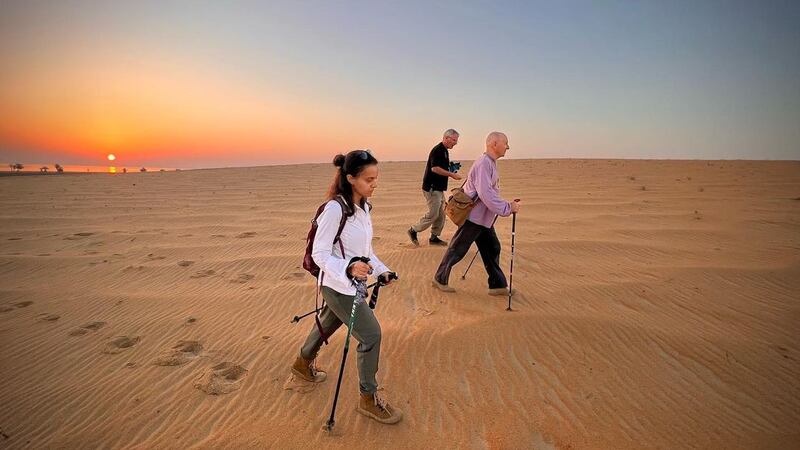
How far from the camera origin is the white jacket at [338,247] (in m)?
2.33

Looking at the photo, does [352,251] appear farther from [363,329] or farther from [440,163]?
[440,163]

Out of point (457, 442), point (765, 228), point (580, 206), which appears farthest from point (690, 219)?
point (457, 442)

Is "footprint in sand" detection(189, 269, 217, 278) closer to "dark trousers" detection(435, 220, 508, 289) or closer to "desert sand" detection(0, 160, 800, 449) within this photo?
"desert sand" detection(0, 160, 800, 449)

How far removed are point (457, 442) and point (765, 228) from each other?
9.67m

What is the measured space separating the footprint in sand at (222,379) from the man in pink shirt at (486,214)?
9.04 feet

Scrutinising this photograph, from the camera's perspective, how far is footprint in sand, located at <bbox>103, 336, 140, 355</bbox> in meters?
3.99

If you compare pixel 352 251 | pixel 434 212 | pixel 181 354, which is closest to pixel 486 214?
pixel 434 212

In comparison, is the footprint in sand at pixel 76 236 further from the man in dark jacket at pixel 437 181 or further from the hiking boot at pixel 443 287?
the hiking boot at pixel 443 287

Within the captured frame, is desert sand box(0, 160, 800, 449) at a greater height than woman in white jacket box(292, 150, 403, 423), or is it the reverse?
woman in white jacket box(292, 150, 403, 423)

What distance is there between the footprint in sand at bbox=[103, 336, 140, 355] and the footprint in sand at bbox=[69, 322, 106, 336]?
51 cm

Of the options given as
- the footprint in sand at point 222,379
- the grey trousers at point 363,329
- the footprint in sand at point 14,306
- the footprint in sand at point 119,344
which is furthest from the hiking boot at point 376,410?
the footprint in sand at point 14,306

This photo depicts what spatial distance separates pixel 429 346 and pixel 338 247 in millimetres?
1883

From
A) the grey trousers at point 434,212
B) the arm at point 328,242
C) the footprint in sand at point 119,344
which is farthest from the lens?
the grey trousers at point 434,212

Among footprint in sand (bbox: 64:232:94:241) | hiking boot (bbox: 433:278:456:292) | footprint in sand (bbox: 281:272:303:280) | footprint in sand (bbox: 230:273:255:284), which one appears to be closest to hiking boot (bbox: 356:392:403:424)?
hiking boot (bbox: 433:278:456:292)
